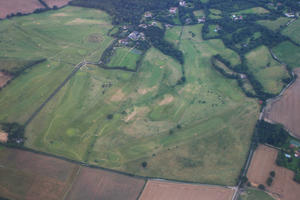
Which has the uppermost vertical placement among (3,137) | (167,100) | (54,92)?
(167,100)

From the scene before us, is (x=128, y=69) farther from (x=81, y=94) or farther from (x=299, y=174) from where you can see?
(x=299, y=174)

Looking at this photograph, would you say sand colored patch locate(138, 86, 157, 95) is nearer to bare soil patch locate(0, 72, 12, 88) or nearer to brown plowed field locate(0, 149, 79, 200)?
brown plowed field locate(0, 149, 79, 200)

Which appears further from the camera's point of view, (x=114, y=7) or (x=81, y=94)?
(x=114, y=7)

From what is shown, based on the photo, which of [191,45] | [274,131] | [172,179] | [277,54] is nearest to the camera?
[172,179]

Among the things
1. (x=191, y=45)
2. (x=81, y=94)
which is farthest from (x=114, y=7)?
(x=81, y=94)

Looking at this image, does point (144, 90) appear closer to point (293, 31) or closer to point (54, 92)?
point (54, 92)

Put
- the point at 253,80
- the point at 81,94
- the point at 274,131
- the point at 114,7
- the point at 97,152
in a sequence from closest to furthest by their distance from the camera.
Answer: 1. the point at 97,152
2. the point at 274,131
3. the point at 81,94
4. the point at 253,80
5. the point at 114,7

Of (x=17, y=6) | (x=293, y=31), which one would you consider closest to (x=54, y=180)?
(x=17, y=6)

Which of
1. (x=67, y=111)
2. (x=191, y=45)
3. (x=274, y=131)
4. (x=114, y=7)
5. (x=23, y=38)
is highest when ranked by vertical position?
(x=114, y=7)
